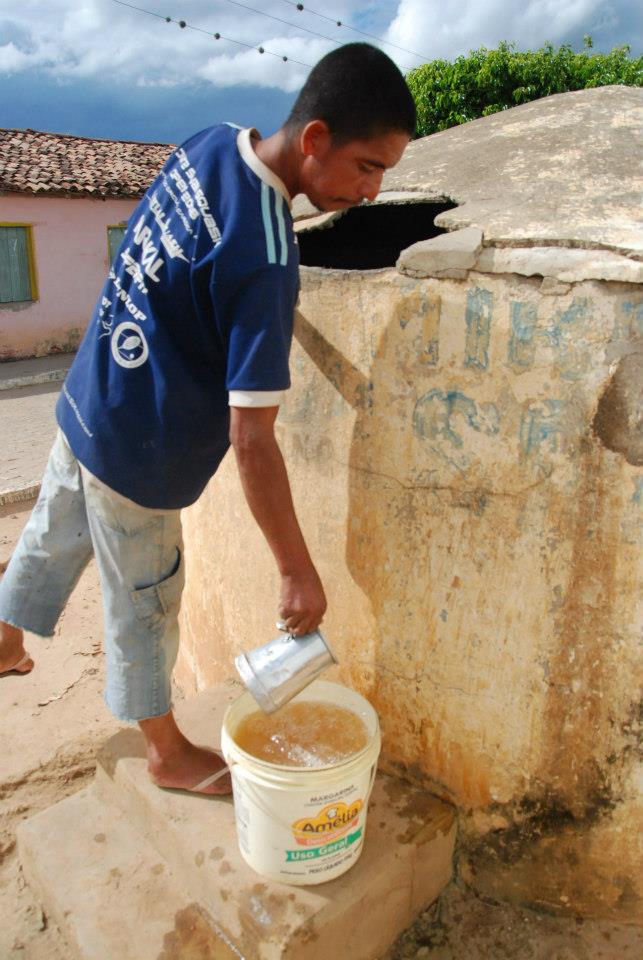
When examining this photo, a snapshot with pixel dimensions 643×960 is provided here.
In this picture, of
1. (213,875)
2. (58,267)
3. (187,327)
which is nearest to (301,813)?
(213,875)

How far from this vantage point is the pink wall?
11.8 m

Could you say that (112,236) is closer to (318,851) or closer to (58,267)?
(58,267)

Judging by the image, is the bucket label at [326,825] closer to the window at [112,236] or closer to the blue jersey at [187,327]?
the blue jersey at [187,327]

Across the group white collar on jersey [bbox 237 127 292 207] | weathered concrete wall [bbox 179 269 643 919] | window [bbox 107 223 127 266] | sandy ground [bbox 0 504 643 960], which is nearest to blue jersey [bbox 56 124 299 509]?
white collar on jersey [bbox 237 127 292 207]

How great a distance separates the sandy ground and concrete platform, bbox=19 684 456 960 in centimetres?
8

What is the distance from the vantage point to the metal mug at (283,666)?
1.60 metres

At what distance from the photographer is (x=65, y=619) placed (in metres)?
3.54

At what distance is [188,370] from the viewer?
5.24 ft

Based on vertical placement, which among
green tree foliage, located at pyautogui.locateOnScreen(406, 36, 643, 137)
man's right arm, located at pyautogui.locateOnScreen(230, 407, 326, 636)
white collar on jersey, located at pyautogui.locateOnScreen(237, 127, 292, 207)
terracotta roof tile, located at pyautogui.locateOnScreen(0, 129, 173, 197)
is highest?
green tree foliage, located at pyautogui.locateOnScreen(406, 36, 643, 137)

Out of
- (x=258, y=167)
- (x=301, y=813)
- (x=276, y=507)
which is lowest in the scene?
(x=301, y=813)

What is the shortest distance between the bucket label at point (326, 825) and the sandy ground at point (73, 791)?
0.30 metres

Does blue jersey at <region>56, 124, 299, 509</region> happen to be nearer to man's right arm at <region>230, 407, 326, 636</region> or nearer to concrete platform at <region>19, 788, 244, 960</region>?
man's right arm at <region>230, 407, 326, 636</region>

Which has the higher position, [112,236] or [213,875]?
[112,236]

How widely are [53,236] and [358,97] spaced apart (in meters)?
12.0
